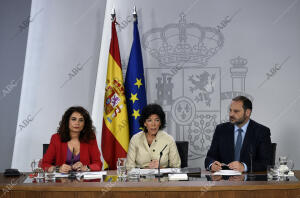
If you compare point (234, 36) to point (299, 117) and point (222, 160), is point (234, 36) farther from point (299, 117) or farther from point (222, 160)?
point (222, 160)

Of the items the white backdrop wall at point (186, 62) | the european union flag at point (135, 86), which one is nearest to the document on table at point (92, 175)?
the european union flag at point (135, 86)

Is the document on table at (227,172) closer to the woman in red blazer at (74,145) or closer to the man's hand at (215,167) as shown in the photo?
the man's hand at (215,167)

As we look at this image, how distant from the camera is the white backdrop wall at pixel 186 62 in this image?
4590 millimetres

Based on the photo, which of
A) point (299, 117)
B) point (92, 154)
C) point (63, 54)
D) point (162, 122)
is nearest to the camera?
point (92, 154)

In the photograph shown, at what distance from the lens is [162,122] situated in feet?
12.5

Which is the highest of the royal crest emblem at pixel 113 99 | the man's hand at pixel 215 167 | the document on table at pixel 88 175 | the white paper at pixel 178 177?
the royal crest emblem at pixel 113 99

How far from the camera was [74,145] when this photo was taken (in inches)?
141

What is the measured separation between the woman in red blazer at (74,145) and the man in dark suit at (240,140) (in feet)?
3.43

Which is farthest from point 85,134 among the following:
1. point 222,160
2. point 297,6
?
point 297,6

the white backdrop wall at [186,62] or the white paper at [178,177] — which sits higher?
the white backdrop wall at [186,62]

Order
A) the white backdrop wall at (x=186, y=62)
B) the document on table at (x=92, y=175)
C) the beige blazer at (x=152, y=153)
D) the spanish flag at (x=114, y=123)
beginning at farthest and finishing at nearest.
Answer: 1. the white backdrop wall at (x=186, y=62)
2. the spanish flag at (x=114, y=123)
3. the beige blazer at (x=152, y=153)
4. the document on table at (x=92, y=175)

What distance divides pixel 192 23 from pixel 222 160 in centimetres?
181

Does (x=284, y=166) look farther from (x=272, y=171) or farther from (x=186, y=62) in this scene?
(x=186, y=62)

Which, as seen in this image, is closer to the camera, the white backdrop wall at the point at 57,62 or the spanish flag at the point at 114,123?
the spanish flag at the point at 114,123
